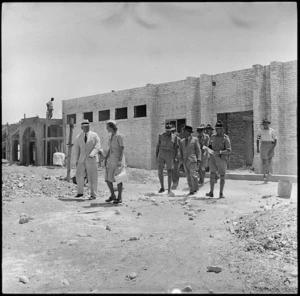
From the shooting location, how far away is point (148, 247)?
473cm

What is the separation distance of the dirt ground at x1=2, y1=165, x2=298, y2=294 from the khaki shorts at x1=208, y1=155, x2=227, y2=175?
734 mm

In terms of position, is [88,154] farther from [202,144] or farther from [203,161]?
[203,161]

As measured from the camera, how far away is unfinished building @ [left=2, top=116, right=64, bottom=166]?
76.7 feet

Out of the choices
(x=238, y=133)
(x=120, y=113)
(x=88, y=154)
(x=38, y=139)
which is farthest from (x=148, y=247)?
(x=38, y=139)

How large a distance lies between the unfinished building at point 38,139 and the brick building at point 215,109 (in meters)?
1.93

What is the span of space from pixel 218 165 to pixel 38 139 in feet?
57.3

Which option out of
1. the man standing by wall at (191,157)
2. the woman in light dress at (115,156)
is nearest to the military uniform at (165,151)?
the man standing by wall at (191,157)

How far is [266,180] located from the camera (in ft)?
35.9

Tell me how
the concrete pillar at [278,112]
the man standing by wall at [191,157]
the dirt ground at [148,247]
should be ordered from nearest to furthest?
1. the dirt ground at [148,247]
2. the man standing by wall at [191,157]
3. the concrete pillar at [278,112]

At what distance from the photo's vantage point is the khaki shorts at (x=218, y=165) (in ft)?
26.1

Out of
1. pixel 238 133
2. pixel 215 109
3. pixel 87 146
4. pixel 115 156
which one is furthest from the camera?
pixel 238 133

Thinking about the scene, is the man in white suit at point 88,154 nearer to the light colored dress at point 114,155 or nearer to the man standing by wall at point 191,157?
the light colored dress at point 114,155

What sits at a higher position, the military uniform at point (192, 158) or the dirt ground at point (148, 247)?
the military uniform at point (192, 158)

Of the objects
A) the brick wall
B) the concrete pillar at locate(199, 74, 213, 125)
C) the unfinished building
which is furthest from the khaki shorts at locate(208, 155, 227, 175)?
the unfinished building
